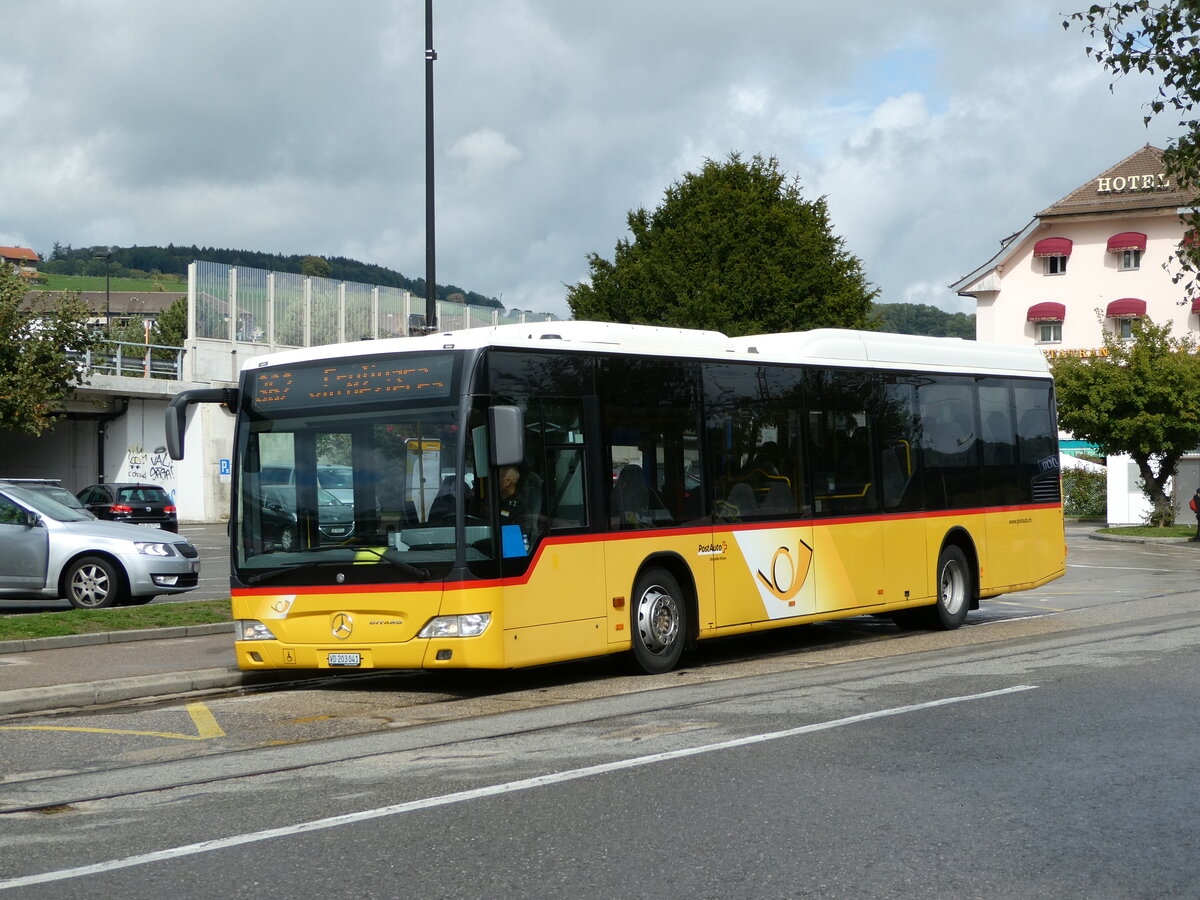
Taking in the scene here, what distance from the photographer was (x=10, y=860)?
19.6 ft

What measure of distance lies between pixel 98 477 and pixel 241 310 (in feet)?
25.1

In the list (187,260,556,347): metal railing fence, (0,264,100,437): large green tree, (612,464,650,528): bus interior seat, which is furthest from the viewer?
(187,260,556,347): metal railing fence

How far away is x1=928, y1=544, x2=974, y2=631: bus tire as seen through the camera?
1627cm

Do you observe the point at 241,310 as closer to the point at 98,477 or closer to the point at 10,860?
the point at 98,477

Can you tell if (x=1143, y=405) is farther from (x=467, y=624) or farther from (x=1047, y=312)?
(x=467, y=624)

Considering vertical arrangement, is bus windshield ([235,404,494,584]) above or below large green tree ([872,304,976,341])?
below

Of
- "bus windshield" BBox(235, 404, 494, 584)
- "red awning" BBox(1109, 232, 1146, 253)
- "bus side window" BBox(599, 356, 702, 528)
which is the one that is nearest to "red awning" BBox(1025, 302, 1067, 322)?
"red awning" BBox(1109, 232, 1146, 253)

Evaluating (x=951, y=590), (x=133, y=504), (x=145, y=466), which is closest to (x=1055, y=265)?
(x=145, y=466)

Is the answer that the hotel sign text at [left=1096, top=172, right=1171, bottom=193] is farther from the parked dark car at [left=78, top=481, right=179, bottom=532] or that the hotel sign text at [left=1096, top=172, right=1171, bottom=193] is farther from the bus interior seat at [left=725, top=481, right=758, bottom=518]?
the bus interior seat at [left=725, top=481, right=758, bottom=518]

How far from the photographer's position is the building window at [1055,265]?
68.4m

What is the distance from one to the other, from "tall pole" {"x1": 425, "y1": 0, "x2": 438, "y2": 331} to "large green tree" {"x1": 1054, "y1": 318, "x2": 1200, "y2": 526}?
2932cm

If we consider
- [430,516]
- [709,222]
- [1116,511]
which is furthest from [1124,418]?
[430,516]

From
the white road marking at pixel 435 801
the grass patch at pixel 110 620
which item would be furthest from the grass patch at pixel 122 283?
the white road marking at pixel 435 801

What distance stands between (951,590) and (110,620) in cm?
924
